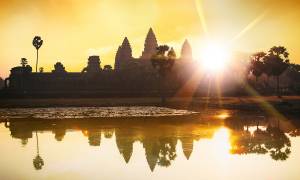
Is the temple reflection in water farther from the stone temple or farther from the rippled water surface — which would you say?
the stone temple

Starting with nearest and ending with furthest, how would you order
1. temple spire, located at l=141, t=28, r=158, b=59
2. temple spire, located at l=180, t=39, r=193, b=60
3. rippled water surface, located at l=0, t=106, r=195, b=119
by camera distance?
1. rippled water surface, located at l=0, t=106, r=195, b=119
2. temple spire, located at l=141, t=28, r=158, b=59
3. temple spire, located at l=180, t=39, r=193, b=60

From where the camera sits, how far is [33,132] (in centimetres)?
2716

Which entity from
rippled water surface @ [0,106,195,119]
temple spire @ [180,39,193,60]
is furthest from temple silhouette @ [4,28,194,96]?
rippled water surface @ [0,106,195,119]

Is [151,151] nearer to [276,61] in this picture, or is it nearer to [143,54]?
[276,61]

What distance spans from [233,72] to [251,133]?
82783mm

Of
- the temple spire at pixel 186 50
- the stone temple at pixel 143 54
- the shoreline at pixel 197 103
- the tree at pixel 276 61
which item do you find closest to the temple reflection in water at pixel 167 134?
the shoreline at pixel 197 103

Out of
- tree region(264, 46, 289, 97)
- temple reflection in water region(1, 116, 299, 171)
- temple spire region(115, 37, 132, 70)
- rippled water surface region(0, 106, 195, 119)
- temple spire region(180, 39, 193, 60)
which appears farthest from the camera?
temple spire region(180, 39, 193, 60)

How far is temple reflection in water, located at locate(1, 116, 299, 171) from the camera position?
19.3 meters

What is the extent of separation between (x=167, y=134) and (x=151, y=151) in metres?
5.69

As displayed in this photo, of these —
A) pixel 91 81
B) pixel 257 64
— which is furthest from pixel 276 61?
pixel 91 81

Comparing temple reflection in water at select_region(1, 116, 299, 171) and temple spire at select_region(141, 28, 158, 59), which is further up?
temple spire at select_region(141, 28, 158, 59)

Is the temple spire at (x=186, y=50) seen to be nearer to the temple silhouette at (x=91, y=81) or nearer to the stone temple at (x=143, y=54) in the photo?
the stone temple at (x=143, y=54)

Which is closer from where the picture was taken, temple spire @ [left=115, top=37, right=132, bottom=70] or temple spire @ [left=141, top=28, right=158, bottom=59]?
temple spire @ [left=115, top=37, right=132, bottom=70]

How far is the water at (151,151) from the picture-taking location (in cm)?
1512
